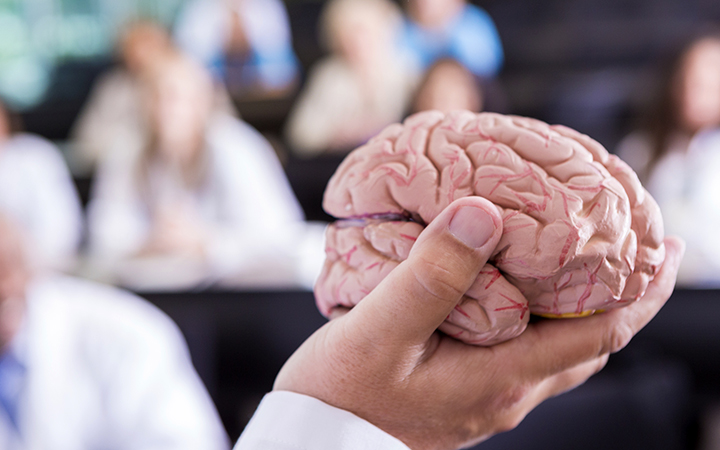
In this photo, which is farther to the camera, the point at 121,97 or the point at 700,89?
the point at 121,97

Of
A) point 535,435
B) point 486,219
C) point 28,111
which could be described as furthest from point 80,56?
point 486,219

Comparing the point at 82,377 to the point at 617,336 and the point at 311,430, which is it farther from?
the point at 617,336

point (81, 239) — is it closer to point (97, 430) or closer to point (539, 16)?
point (97, 430)

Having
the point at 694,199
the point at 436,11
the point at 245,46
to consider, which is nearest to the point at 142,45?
the point at 245,46

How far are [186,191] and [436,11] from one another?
2250mm

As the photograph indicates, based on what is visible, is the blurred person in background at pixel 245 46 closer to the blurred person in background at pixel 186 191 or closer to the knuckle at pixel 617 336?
the blurred person in background at pixel 186 191

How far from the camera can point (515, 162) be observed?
2.40 ft

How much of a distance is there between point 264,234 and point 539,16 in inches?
138

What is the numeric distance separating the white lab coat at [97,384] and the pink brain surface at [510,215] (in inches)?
40.8

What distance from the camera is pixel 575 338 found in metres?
0.73

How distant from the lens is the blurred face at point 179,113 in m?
3.16

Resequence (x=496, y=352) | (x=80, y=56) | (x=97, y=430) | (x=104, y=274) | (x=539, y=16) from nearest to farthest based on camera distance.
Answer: (x=496, y=352) < (x=97, y=430) < (x=104, y=274) < (x=539, y=16) < (x=80, y=56)

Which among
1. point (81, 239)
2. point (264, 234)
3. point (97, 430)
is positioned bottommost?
point (81, 239)

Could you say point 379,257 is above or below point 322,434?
above
